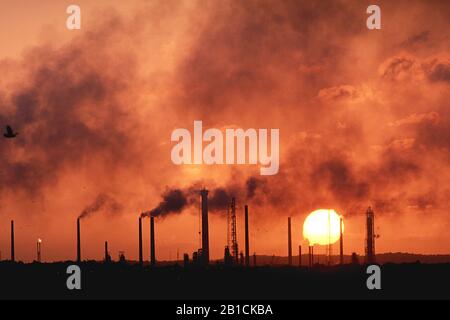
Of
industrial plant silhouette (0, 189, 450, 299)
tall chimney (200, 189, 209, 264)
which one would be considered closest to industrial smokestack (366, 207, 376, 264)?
industrial plant silhouette (0, 189, 450, 299)

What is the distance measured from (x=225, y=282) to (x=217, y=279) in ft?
5.45

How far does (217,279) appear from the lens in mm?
82188

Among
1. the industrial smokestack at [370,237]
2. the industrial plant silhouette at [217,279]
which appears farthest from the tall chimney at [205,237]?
the industrial smokestack at [370,237]

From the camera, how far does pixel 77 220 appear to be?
94000 mm

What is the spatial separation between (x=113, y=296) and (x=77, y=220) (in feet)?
68.8

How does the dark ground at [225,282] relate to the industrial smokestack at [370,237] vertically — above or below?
below

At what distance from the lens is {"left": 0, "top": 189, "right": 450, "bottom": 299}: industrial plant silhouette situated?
7512 centimetres

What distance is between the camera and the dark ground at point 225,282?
245 feet

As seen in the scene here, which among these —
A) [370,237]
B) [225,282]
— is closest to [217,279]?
[225,282]

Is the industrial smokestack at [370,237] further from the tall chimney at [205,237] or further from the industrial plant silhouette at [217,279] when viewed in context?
the tall chimney at [205,237]

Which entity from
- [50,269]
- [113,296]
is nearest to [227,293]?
[113,296]

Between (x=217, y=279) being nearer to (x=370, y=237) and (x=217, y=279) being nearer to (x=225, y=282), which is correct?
(x=225, y=282)

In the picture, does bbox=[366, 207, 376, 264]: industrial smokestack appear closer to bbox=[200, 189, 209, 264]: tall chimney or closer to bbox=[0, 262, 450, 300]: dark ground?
bbox=[0, 262, 450, 300]: dark ground
